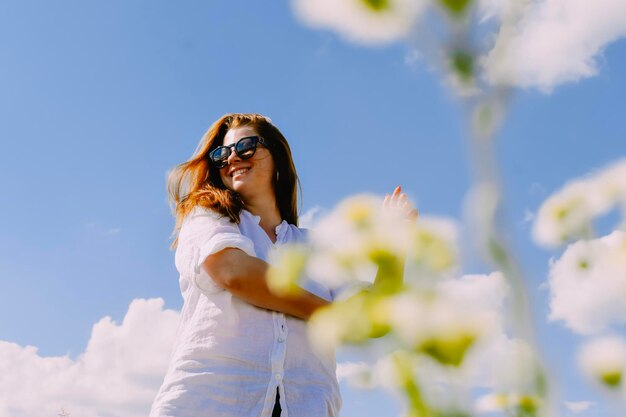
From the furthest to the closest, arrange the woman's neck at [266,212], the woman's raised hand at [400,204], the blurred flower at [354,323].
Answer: the woman's neck at [266,212] < the woman's raised hand at [400,204] < the blurred flower at [354,323]

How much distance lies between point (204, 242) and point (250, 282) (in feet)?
0.78

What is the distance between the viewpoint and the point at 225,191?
2.79m

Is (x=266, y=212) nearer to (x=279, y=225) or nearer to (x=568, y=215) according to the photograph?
(x=279, y=225)

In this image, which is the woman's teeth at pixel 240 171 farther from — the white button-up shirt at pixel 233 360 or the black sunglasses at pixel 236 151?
the white button-up shirt at pixel 233 360

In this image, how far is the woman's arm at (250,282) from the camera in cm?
227

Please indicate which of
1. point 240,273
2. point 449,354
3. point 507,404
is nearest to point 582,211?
point 507,404

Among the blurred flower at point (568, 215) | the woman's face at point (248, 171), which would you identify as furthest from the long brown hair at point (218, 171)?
the blurred flower at point (568, 215)

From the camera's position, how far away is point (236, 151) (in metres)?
2.91

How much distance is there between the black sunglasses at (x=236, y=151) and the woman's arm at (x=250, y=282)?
685 millimetres

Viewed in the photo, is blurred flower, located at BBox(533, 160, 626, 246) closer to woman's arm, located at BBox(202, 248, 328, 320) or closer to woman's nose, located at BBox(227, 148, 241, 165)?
woman's arm, located at BBox(202, 248, 328, 320)

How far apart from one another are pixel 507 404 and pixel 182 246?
2.03m

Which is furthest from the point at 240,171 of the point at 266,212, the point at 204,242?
the point at 204,242

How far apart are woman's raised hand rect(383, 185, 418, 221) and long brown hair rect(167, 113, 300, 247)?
690 millimetres

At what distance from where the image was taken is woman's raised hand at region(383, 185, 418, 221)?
2262 millimetres
